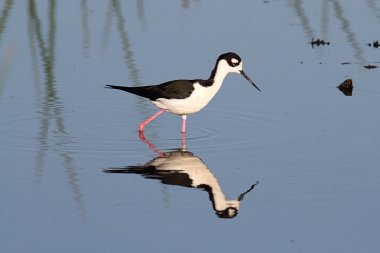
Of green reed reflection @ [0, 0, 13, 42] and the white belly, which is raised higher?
green reed reflection @ [0, 0, 13, 42]

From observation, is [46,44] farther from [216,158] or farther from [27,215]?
[27,215]

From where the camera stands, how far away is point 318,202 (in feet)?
22.8

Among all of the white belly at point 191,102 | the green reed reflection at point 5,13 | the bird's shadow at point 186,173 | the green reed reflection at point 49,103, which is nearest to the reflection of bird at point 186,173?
the bird's shadow at point 186,173

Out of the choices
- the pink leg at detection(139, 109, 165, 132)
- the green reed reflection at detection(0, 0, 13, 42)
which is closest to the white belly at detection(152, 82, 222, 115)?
the pink leg at detection(139, 109, 165, 132)

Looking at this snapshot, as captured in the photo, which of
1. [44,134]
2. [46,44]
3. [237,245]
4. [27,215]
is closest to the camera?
[237,245]

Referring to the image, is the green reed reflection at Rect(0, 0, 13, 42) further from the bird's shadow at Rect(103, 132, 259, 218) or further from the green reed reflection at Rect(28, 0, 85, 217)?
the bird's shadow at Rect(103, 132, 259, 218)

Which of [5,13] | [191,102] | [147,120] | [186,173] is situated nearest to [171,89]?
[191,102]

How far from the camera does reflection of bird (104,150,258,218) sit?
274 inches

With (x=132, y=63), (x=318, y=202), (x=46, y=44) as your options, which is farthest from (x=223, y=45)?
(x=318, y=202)

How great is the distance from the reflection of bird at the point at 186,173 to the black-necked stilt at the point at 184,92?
2.89 ft

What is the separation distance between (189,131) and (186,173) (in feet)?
4.34

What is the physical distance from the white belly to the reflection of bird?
870 mm

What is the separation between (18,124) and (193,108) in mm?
1461

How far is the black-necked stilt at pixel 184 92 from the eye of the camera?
9.09 metres
